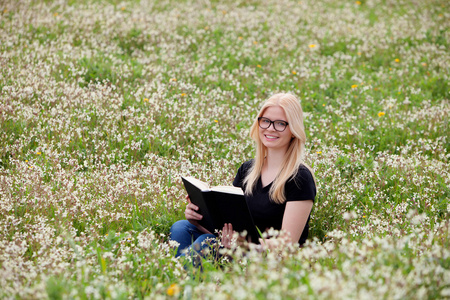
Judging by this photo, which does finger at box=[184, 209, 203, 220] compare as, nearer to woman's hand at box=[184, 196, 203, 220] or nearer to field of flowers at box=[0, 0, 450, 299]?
woman's hand at box=[184, 196, 203, 220]

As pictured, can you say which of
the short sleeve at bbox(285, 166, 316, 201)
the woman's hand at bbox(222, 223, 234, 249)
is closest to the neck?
the short sleeve at bbox(285, 166, 316, 201)

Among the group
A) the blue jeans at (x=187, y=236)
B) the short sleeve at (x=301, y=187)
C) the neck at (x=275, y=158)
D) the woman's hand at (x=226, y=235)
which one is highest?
the neck at (x=275, y=158)

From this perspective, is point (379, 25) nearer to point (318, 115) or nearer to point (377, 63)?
point (377, 63)

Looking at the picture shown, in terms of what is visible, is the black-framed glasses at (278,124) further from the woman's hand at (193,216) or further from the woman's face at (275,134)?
the woman's hand at (193,216)

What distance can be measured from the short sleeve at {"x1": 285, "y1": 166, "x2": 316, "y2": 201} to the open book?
48 centimetres

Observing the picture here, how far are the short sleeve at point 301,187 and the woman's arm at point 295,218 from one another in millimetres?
60

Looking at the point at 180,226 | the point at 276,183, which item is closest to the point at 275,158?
the point at 276,183

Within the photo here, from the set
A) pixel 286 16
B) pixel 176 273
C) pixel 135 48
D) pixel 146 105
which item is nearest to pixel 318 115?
pixel 146 105

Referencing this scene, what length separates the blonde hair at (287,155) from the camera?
4259 mm

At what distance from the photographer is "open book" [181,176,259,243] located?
3.91m

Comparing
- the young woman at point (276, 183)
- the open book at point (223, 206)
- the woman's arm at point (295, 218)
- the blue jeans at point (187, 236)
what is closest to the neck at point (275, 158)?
the young woman at point (276, 183)

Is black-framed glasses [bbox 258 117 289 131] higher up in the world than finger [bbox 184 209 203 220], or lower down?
higher up

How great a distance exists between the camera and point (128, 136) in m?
6.67

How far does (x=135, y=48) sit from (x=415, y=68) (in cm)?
656
